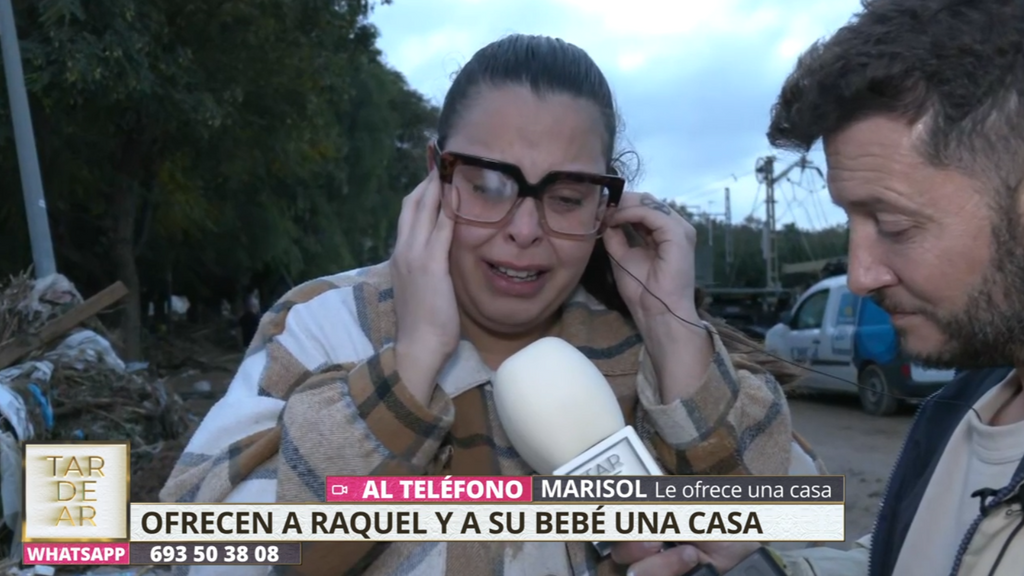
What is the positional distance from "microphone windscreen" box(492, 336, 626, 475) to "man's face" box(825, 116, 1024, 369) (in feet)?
1.27

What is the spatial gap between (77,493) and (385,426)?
0.47 metres

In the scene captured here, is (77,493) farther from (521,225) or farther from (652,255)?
(652,255)

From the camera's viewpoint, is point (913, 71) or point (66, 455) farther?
point (66, 455)

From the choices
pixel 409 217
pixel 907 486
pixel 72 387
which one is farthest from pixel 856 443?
pixel 409 217

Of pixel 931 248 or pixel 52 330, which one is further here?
pixel 52 330

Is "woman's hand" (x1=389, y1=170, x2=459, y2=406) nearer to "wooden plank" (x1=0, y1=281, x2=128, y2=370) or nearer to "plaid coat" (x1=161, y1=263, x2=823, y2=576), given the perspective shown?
"plaid coat" (x1=161, y1=263, x2=823, y2=576)

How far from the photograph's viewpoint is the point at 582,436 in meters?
1.32

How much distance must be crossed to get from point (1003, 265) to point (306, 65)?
1162cm

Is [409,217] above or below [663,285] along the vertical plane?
above

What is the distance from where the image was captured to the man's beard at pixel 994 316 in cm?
117

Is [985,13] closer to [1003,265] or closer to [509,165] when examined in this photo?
[1003,265]

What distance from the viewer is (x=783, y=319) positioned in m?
12.8

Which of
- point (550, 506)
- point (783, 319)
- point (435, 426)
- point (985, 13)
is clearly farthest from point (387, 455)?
point (783, 319)

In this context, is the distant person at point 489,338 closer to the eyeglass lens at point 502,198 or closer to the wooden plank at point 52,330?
the eyeglass lens at point 502,198
